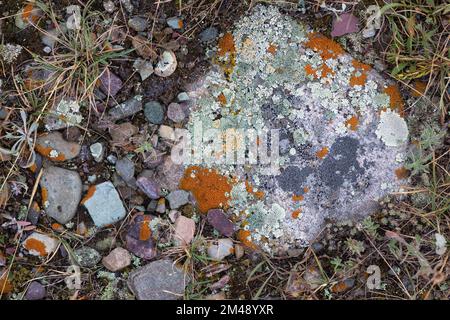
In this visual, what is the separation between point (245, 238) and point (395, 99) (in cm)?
127

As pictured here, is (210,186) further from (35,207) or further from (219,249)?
(35,207)

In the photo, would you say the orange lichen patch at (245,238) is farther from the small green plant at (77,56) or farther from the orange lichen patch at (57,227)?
the small green plant at (77,56)

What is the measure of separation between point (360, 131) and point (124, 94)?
1474mm

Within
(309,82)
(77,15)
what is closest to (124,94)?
(77,15)

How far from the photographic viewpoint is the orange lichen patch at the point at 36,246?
3.00m

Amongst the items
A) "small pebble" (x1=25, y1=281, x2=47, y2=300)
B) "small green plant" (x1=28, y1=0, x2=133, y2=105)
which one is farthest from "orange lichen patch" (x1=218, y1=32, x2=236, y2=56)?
"small pebble" (x1=25, y1=281, x2=47, y2=300)

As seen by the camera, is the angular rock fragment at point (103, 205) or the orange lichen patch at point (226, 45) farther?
the orange lichen patch at point (226, 45)

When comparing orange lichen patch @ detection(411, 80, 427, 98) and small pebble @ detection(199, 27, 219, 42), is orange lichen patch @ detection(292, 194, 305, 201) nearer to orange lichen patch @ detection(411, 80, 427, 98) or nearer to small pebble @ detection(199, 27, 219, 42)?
orange lichen patch @ detection(411, 80, 427, 98)

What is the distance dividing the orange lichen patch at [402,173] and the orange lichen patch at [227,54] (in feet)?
3.94

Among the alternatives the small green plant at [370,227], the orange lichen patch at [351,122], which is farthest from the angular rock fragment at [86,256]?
the orange lichen patch at [351,122]

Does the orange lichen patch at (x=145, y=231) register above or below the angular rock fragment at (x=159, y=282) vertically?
above

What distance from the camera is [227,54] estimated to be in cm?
314

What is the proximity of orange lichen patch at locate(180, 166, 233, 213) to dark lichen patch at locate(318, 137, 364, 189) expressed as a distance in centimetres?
59

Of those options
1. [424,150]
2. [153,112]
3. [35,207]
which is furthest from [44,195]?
[424,150]
